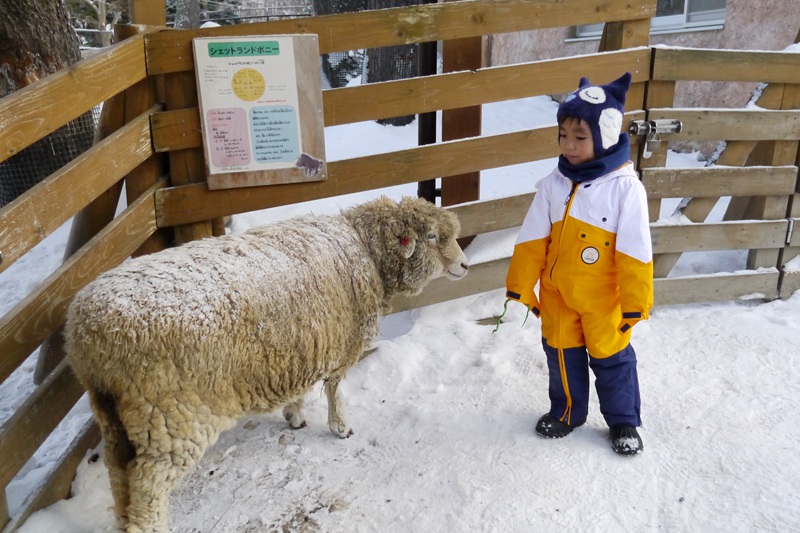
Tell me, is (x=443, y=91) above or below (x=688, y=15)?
below

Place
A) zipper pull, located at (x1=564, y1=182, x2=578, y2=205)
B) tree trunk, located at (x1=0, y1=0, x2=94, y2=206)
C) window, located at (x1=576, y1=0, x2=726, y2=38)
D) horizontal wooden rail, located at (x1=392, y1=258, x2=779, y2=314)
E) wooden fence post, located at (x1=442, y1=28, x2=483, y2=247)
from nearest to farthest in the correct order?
1. zipper pull, located at (x1=564, y1=182, x2=578, y2=205)
2. wooden fence post, located at (x1=442, y1=28, x2=483, y2=247)
3. horizontal wooden rail, located at (x1=392, y1=258, x2=779, y2=314)
4. tree trunk, located at (x1=0, y1=0, x2=94, y2=206)
5. window, located at (x1=576, y1=0, x2=726, y2=38)

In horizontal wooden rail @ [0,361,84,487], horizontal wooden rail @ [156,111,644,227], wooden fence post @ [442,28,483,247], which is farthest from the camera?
wooden fence post @ [442,28,483,247]

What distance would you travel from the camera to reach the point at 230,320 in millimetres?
2383

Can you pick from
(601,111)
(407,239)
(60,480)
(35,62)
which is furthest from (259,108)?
(35,62)

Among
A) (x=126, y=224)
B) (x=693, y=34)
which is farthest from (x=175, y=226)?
(x=693, y=34)

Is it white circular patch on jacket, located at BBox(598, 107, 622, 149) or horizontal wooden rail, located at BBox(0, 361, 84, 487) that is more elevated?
white circular patch on jacket, located at BBox(598, 107, 622, 149)

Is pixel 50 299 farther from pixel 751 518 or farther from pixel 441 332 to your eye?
pixel 751 518

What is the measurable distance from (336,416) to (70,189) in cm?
177

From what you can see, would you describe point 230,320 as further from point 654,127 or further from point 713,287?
point 713,287

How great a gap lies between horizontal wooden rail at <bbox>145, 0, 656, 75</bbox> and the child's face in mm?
1311

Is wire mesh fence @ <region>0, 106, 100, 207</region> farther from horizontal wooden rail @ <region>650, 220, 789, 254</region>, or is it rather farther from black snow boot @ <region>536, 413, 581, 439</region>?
horizontal wooden rail @ <region>650, 220, 789, 254</region>

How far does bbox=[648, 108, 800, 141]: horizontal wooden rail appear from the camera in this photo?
430 centimetres

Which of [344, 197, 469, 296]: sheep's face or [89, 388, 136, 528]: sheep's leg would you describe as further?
[344, 197, 469, 296]: sheep's face

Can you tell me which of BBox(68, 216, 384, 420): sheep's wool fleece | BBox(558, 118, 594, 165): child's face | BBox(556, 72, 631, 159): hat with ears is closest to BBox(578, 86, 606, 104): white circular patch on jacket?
BBox(556, 72, 631, 159): hat with ears
